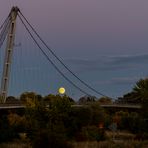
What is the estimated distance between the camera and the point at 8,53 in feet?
330

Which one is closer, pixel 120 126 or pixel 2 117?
pixel 2 117

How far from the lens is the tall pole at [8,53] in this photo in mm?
95500

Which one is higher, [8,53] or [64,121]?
[8,53]

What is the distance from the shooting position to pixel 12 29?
A: 103875 mm

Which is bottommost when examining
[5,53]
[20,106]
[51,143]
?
[51,143]

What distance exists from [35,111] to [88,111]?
13805 mm

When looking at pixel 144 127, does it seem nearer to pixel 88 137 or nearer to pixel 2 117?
pixel 88 137

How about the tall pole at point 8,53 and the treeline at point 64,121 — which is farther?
the tall pole at point 8,53

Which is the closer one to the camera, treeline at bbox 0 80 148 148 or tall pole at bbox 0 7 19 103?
treeline at bbox 0 80 148 148

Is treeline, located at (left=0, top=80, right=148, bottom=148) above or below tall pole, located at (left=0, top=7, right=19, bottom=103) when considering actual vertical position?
below

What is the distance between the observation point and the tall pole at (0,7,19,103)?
313ft

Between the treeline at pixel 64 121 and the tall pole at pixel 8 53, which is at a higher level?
the tall pole at pixel 8 53

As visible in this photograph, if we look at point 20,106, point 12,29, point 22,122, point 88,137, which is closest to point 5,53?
point 12,29

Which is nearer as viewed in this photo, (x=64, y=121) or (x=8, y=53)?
(x=64, y=121)
